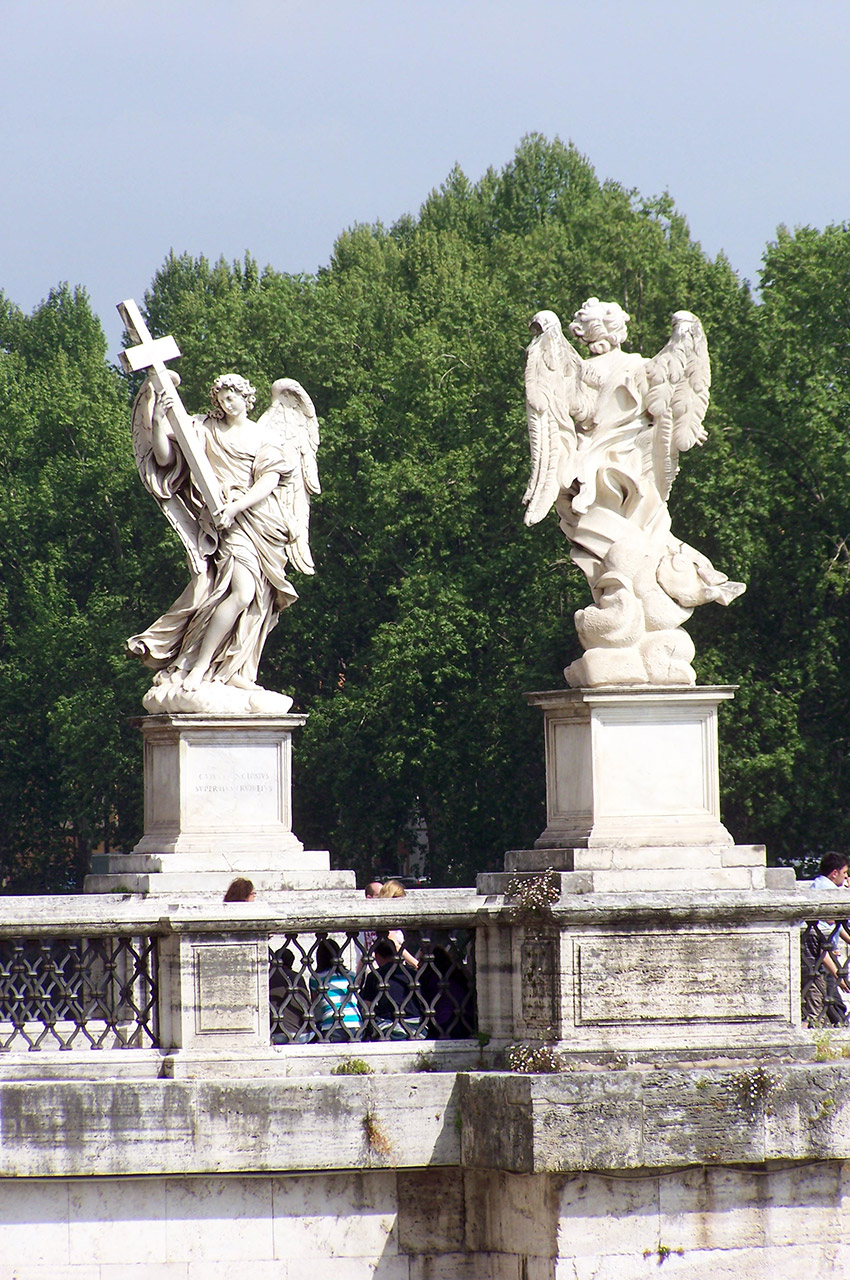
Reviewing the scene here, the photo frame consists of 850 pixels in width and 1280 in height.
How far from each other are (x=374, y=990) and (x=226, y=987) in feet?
3.24

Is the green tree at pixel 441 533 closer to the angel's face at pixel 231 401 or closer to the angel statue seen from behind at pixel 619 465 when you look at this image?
the angel's face at pixel 231 401

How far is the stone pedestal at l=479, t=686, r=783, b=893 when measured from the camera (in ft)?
33.3

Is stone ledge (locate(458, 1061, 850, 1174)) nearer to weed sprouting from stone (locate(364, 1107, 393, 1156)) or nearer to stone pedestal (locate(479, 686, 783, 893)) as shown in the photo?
weed sprouting from stone (locate(364, 1107, 393, 1156))

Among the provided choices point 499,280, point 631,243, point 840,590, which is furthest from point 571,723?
point 499,280

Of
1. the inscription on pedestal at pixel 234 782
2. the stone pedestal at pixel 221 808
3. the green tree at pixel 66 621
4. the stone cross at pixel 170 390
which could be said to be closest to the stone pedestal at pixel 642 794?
the stone pedestal at pixel 221 808

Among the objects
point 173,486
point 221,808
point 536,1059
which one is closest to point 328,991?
point 536,1059

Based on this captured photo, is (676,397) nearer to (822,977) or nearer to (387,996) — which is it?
(822,977)

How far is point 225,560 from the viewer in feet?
47.8

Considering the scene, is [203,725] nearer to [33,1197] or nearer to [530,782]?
[33,1197]

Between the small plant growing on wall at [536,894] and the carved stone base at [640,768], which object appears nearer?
the small plant growing on wall at [536,894]

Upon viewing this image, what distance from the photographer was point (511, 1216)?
9.89m

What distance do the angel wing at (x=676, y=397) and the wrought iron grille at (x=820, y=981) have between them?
2.43 m

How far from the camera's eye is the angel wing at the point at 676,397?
1098 cm

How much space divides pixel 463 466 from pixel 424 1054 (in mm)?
22178
